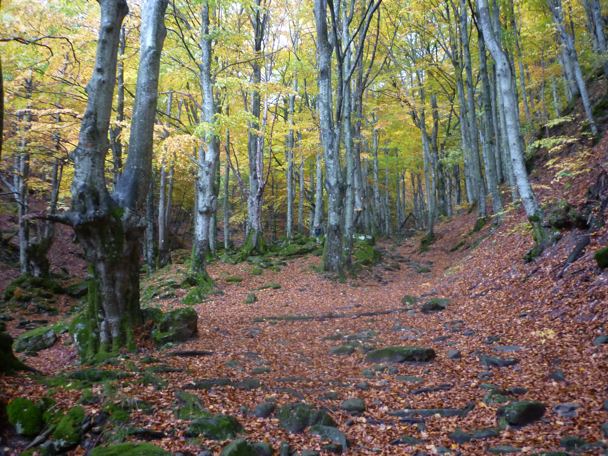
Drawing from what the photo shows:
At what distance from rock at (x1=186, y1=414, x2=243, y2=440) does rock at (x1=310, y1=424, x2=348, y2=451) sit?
71 cm

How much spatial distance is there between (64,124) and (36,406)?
10821 mm

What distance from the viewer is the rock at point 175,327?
6625mm

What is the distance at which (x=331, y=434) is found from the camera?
3.73 m

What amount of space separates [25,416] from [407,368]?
4432 millimetres

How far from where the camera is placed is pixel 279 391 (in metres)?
4.84

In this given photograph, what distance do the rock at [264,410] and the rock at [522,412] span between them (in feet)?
7.42

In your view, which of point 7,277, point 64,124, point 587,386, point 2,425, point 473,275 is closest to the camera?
point 2,425

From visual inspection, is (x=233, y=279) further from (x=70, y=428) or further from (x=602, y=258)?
(x=602, y=258)

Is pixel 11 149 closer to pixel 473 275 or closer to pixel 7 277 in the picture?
pixel 7 277

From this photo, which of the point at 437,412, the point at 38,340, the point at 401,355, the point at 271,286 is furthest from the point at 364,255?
the point at 437,412

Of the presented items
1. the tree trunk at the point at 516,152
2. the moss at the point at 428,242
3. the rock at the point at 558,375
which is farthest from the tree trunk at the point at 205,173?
the moss at the point at 428,242

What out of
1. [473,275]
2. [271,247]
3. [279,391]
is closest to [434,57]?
[271,247]

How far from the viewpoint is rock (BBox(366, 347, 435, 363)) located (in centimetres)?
577

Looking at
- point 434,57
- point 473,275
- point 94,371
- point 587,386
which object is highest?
point 434,57
